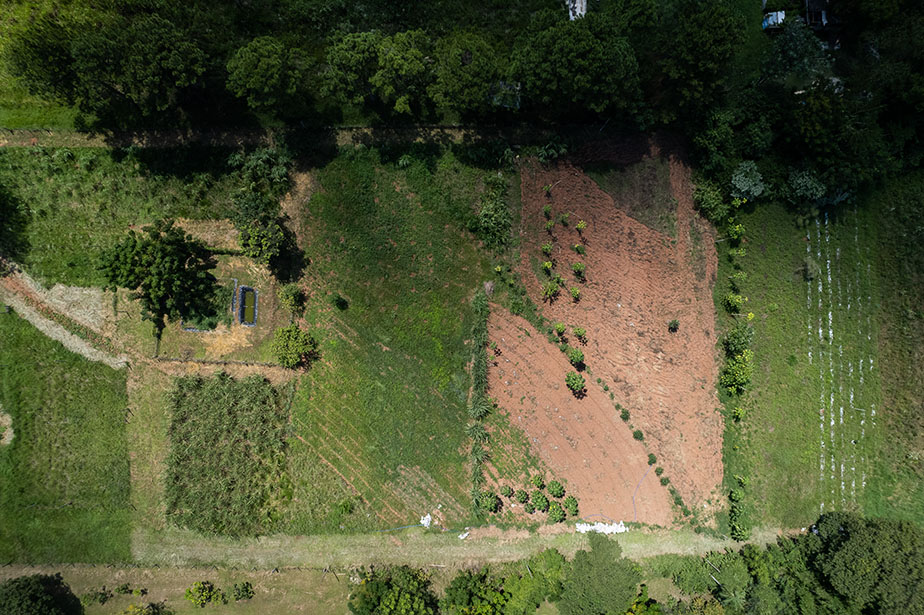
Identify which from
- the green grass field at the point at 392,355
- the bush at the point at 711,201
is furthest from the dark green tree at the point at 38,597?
the bush at the point at 711,201

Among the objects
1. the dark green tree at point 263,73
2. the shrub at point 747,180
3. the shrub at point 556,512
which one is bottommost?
the shrub at point 556,512

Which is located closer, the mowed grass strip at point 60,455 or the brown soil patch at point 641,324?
the mowed grass strip at point 60,455

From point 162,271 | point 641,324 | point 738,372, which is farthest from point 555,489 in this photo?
point 162,271

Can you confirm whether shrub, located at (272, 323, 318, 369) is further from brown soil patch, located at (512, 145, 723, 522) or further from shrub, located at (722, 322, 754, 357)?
shrub, located at (722, 322, 754, 357)

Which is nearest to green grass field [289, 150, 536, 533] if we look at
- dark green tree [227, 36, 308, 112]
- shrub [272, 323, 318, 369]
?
shrub [272, 323, 318, 369]

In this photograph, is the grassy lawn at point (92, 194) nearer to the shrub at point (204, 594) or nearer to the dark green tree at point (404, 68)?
the dark green tree at point (404, 68)

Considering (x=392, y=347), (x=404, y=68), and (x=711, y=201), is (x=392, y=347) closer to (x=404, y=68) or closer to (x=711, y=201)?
(x=404, y=68)
